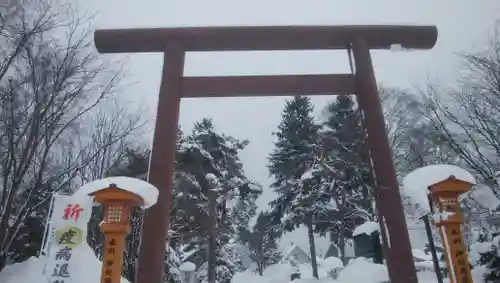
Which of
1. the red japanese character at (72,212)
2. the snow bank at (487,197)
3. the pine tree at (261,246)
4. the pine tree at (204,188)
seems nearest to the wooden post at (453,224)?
the red japanese character at (72,212)

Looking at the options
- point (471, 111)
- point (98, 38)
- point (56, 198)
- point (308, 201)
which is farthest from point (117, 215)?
point (308, 201)

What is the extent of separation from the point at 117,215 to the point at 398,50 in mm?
5310

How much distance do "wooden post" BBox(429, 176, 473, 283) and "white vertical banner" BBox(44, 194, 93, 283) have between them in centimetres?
621

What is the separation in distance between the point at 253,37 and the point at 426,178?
3559 mm

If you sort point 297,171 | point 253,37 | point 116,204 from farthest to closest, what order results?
point 297,171, point 253,37, point 116,204

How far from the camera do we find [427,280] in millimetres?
19625

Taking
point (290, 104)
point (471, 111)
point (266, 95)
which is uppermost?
point (290, 104)

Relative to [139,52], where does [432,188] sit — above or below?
below

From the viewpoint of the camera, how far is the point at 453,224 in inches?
191

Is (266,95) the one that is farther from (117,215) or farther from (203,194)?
(203,194)

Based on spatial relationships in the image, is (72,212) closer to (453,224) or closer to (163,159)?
(163,159)

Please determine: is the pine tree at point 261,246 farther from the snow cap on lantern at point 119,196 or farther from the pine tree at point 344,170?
the snow cap on lantern at point 119,196

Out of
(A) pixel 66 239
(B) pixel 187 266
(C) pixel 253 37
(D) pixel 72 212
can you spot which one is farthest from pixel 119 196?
(B) pixel 187 266

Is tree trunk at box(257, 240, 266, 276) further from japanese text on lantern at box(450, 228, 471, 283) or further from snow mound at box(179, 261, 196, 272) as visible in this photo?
japanese text on lantern at box(450, 228, 471, 283)
